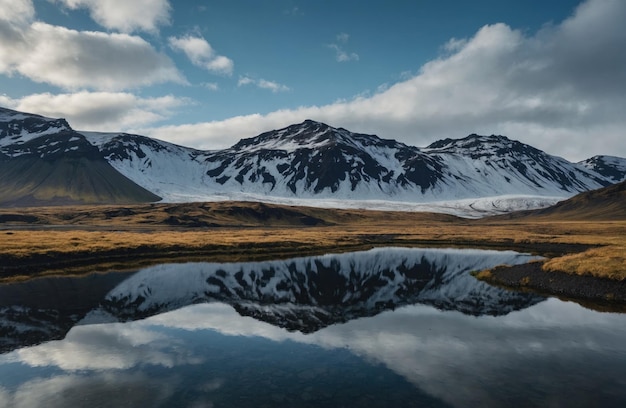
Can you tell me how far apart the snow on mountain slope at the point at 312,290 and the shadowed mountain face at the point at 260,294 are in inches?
4.0

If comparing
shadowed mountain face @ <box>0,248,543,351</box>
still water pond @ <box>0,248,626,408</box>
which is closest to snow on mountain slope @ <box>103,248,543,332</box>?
shadowed mountain face @ <box>0,248,543,351</box>

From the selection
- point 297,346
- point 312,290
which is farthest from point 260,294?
point 297,346

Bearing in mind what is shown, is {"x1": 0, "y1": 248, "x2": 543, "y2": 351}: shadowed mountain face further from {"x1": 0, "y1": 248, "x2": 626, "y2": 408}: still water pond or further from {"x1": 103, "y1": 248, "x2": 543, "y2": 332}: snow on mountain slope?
{"x1": 0, "y1": 248, "x2": 626, "y2": 408}: still water pond

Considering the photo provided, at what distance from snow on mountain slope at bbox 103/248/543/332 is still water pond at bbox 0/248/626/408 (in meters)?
0.34

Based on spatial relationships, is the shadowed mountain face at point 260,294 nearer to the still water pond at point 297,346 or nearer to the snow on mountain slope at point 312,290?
the snow on mountain slope at point 312,290

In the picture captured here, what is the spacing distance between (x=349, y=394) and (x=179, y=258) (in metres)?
63.9

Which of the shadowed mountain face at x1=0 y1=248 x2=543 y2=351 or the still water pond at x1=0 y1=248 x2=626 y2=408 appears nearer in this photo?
the still water pond at x1=0 y1=248 x2=626 y2=408

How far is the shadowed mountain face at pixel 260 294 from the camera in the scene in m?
39.2

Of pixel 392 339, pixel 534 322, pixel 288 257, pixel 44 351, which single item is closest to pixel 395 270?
pixel 288 257

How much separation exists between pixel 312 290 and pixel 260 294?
7.12 metres

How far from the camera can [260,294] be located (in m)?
52.0

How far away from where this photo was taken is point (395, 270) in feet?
238

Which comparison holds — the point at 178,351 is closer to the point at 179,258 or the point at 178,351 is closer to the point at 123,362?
the point at 123,362

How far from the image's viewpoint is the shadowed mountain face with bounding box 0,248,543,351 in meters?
39.2
